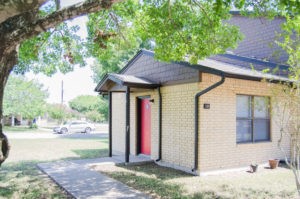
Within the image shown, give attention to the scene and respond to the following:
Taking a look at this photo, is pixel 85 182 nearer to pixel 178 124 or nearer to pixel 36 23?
pixel 178 124

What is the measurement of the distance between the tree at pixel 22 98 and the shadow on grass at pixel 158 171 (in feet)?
→ 96.2

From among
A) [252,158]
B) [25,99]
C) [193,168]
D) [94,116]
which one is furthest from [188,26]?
[94,116]

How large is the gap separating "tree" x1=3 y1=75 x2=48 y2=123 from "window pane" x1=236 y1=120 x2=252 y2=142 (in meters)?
31.5

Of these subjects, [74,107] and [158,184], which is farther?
[74,107]

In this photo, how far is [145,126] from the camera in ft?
38.9

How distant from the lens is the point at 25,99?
1436 inches

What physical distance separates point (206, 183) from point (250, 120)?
3525mm

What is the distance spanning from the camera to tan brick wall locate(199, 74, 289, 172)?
883 cm

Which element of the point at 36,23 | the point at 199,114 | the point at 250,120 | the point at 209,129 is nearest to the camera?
the point at 36,23

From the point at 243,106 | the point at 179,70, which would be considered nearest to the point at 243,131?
the point at 243,106

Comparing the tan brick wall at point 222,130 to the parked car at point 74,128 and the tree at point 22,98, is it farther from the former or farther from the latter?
the tree at point 22,98

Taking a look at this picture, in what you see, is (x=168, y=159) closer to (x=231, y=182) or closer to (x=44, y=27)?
(x=231, y=182)

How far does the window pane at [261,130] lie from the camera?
10305 millimetres

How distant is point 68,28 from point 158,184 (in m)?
6.02
